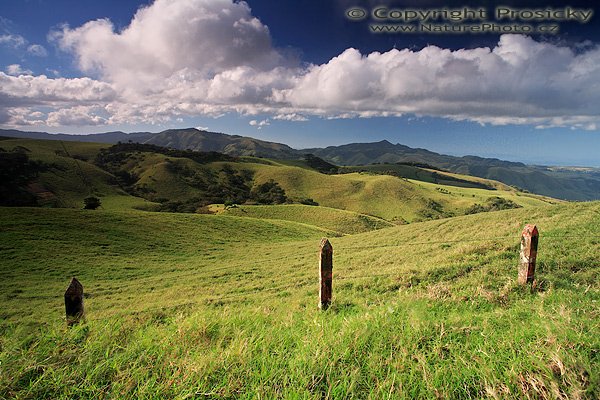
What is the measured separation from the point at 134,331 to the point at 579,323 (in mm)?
6419

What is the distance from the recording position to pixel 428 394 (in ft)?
9.92

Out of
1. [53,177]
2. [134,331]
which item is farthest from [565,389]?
[53,177]

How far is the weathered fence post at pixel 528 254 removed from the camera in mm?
7180

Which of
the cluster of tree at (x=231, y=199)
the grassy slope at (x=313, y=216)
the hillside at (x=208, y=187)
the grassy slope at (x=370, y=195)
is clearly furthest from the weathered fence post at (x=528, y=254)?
the grassy slope at (x=370, y=195)

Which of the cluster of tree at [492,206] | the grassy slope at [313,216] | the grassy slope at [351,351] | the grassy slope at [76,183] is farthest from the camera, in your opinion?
the cluster of tree at [492,206]

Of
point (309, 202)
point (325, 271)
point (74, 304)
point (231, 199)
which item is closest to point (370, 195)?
point (309, 202)

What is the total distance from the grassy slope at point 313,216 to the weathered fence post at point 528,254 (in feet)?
248

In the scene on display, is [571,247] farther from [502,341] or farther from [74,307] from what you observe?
[74,307]

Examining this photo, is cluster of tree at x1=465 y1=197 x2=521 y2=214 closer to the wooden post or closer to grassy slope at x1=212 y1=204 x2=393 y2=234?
grassy slope at x1=212 y1=204 x2=393 y2=234

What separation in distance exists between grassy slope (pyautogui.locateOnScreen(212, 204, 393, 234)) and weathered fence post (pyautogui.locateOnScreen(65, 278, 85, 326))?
7842cm

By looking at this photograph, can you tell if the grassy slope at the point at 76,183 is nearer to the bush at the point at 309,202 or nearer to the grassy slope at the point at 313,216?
the grassy slope at the point at 313,216

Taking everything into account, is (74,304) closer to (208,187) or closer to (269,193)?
(269,193)

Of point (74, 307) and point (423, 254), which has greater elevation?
point (74, 307)

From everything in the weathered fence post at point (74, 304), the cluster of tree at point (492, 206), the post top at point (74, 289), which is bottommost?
the cluster of tree at point (492, 206)
